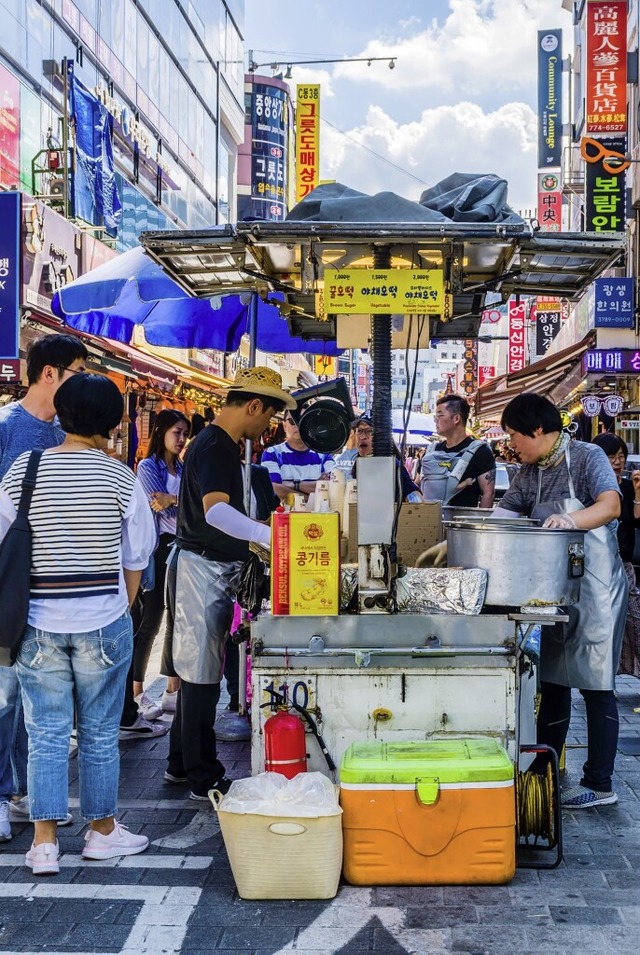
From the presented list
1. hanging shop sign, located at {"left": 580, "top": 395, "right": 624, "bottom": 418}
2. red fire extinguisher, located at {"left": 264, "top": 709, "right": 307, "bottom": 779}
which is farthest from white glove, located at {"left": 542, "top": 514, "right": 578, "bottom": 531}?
hanging shop sign, located at {"left": 580, "top": 395, "right": 624, "bottom": 418}

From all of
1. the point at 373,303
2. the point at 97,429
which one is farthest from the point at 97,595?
the point at 373,303

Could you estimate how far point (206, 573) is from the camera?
4.81 m

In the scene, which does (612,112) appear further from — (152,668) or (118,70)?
(152,668)

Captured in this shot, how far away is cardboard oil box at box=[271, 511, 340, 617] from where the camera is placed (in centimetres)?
413

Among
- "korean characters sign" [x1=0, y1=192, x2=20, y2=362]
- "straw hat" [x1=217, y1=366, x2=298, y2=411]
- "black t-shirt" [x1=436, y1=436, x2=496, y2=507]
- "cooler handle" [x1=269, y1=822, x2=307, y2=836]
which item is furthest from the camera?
"korean characters sign" [x1=0, y1=192, x2=20, y2=362]

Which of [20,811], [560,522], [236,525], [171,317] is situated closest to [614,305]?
[171,317]

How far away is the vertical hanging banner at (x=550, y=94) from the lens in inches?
1113

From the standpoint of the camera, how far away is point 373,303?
4.38 metres

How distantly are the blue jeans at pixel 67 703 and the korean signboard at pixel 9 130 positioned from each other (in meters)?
10.8

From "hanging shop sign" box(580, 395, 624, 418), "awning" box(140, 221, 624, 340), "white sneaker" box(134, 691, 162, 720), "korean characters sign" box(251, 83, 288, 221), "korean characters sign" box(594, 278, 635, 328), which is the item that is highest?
"korean characters sign" box(251, 83, 288, 221)

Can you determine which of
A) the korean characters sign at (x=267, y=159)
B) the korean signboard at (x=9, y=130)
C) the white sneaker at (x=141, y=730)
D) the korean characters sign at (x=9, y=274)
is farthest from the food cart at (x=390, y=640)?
the korean characters sign at (x=267, y=159)

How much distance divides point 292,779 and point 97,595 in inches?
42.1

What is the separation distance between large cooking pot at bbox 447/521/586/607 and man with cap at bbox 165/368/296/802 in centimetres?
125

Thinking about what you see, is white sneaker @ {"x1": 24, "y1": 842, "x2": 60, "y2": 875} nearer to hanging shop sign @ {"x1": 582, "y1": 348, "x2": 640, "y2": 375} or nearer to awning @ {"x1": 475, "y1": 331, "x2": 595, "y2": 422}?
awning @ {"x1": 475, "y1": 331, "x2": 595, "y2": 422}
